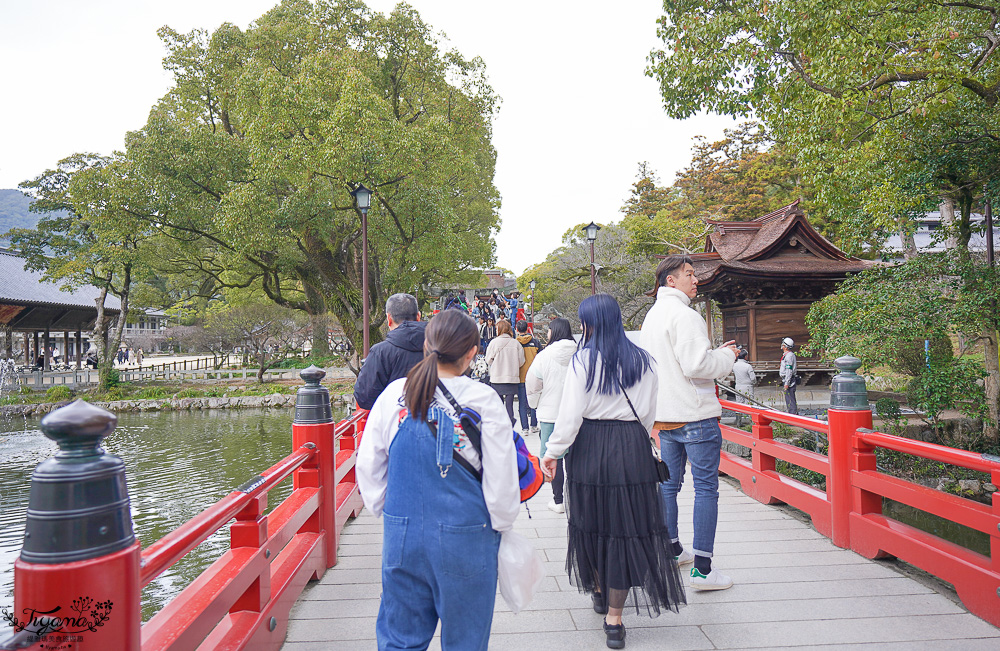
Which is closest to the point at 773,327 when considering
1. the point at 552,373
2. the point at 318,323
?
the point at 552,373

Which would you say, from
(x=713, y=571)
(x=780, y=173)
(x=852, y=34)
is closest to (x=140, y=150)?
(x=852, y=34)

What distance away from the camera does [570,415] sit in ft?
9.02

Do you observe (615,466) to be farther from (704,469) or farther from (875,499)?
(875,499)

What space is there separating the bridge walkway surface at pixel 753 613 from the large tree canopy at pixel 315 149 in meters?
13.8

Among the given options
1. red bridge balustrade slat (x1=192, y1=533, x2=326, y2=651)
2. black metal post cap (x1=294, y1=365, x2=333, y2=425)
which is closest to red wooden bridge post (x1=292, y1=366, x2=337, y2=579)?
black metal post cap (x1=294, y1=365, x2=333, y2=425)

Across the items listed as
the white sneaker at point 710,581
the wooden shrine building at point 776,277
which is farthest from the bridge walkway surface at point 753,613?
the wooden shrine building at point 776,277

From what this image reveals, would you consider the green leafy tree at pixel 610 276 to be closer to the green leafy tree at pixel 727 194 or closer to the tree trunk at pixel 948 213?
the green leafy tree at pixel 727 194

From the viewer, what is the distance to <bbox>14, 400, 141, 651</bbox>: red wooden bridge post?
1.35 m

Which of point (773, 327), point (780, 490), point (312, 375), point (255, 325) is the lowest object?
point (780, 490)

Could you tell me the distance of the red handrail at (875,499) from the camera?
296 cm

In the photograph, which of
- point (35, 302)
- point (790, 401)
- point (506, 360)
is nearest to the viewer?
point (506, 360)

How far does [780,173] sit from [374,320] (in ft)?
50.3

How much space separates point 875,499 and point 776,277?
1311 cm

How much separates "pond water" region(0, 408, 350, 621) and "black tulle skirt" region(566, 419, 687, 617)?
5.07 meters
